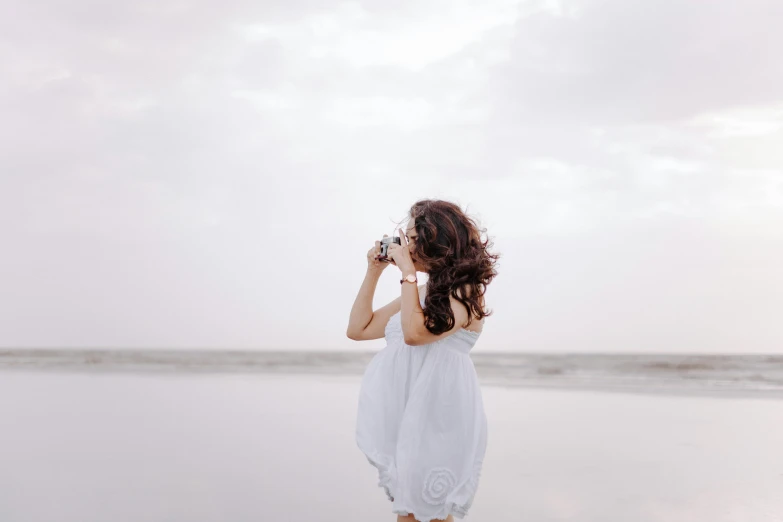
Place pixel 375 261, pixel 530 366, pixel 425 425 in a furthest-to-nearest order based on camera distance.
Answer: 1. pixel 530 366
2. pixel 375 261
3. pixel 425 425

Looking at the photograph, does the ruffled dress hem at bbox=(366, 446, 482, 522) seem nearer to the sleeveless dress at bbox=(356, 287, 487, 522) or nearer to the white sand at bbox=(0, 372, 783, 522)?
the sleeveless dress at bbox=(356, 287, 487, 522)

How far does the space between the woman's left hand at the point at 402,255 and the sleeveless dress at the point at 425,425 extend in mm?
147

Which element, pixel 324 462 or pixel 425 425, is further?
pixel 324 462

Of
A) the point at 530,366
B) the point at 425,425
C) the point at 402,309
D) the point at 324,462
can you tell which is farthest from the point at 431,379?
the point at 530,366

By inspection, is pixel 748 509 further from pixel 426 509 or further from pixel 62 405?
pixel 62 405

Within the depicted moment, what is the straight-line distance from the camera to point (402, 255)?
275cm

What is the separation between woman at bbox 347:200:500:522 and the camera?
271 cm

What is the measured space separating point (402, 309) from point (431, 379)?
1.03 ft

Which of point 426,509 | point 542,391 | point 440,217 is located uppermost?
point 440,217

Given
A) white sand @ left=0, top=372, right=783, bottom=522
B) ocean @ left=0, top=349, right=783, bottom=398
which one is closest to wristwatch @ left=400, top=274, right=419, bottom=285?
white sand @ left=0, top=372, right=783, bottom=522

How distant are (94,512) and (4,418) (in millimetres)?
4356

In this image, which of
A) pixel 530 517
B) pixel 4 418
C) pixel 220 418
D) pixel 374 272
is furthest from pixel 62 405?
pixel 374 272

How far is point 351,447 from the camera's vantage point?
6.73 metres

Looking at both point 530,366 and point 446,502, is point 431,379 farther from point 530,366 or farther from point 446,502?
point 530,366
